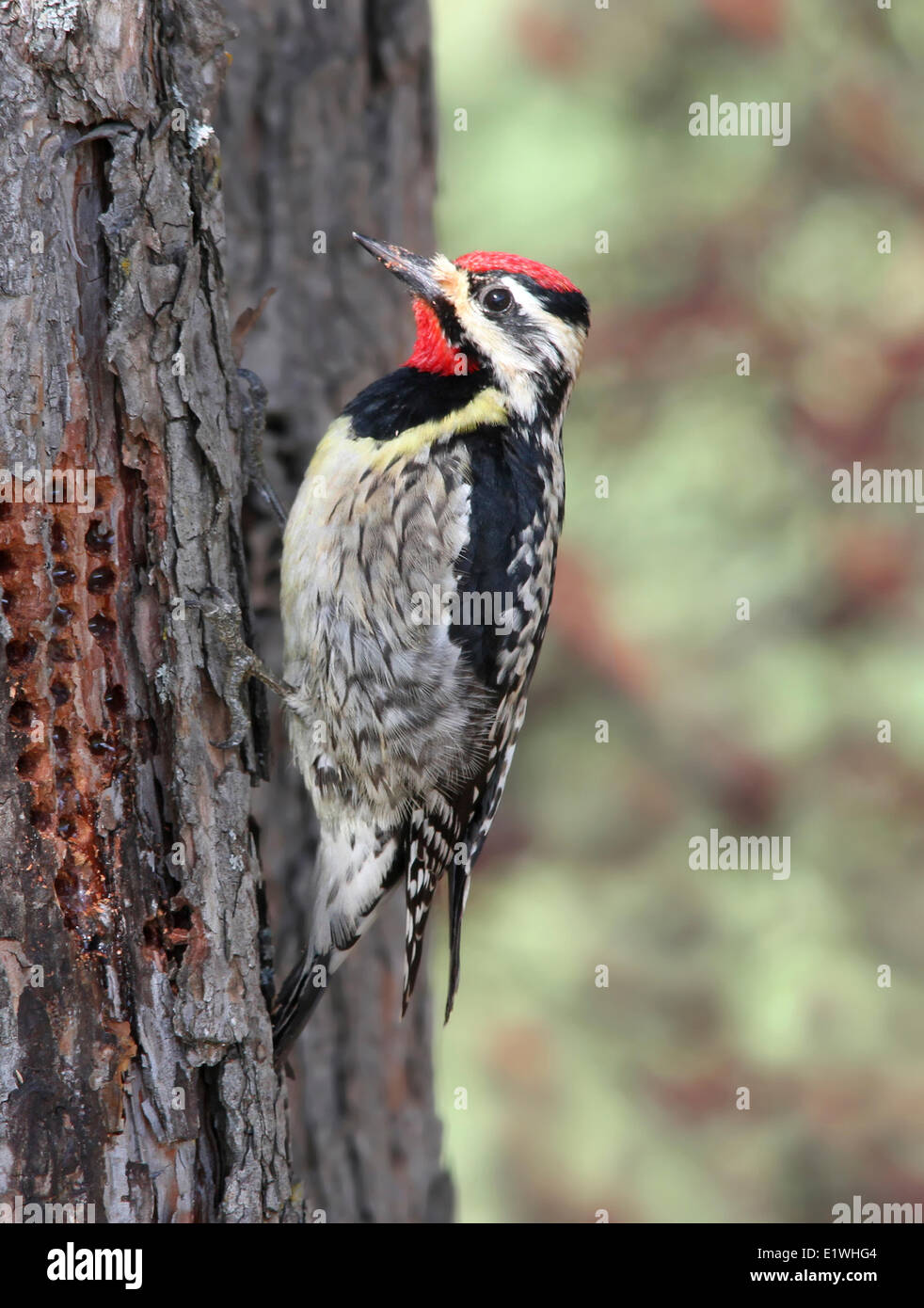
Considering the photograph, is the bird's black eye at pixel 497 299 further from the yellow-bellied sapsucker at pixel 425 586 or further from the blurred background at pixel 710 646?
the blurred background at pixel 710 646

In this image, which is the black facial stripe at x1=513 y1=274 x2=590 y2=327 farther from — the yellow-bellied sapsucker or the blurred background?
the blurred background

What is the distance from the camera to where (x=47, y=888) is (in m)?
2.25

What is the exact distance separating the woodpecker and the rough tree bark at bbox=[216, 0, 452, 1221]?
0.32m

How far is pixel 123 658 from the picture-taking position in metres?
2.38

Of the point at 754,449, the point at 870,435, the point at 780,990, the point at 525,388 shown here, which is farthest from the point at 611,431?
the point at 780,990

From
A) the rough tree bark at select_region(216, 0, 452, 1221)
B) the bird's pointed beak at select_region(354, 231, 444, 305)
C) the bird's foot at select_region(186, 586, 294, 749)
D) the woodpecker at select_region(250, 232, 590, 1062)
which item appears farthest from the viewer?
the rough tree bark at select_region(216, 0, 452, 1221)

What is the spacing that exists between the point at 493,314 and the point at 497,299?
0.04 meters

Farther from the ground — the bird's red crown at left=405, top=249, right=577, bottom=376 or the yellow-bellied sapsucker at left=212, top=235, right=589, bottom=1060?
the bird's red crown at left=405, top=249, right=577, bottom=376

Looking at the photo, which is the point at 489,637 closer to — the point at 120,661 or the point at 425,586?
the point at 425,586

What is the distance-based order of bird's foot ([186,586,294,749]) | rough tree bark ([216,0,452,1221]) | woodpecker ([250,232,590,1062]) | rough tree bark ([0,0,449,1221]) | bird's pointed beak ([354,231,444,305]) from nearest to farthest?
→ rough tree bark ([0,0,449,1221]) → bird's foot ([186,586,294,749]) → woodpecker ([250,232,590,1062]) → bird's pointed beak ([354,231,444,305]) → rough tree bark ([216,0,452,1221])

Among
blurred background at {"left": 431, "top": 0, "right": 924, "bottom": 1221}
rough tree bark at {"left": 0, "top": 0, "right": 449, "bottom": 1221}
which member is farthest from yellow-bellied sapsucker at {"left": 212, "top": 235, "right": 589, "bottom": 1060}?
blurred background at {"left": 431, "top": 0, "right": 924, "bottom": 1221}

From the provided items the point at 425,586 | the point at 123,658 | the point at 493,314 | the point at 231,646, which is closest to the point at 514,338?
the point at 493,314

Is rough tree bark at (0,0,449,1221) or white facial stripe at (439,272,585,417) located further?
white facial stripe at (439,272,585,417)

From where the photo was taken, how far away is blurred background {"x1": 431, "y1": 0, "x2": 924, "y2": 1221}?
14.8 feet
